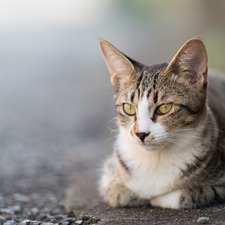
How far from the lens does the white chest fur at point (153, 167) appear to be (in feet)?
10.0

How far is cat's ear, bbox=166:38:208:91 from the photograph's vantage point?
2924 mm

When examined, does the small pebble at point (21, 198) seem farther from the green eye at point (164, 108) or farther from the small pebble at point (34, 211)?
the green eye at point (164, 108)

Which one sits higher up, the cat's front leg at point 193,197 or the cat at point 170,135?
the cat at point 170,135

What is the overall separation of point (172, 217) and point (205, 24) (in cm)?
1270

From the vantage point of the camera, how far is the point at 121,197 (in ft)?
10.9

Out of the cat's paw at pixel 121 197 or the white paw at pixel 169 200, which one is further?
the cat's paw at pixel 121 197

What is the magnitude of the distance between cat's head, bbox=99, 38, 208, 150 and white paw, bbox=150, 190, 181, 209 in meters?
0.50

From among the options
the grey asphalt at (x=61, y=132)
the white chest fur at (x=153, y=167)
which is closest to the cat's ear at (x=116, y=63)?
the grey asphalt at (x=61, y=132)

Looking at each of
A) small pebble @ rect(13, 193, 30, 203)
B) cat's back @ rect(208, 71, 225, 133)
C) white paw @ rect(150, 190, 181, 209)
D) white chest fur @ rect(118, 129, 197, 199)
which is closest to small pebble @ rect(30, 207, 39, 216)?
small pebble @ rect(13, 193, 30, 203)

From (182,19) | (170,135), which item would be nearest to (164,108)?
(170,135)

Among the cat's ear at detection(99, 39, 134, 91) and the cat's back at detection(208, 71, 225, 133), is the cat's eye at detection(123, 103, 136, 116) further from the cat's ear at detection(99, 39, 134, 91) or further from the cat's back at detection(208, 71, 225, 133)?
the cat's back at detection(208, 71, 225, 133)

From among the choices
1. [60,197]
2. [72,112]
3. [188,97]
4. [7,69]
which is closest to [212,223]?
[188,97]

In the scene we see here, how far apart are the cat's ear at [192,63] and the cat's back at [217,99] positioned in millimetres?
810

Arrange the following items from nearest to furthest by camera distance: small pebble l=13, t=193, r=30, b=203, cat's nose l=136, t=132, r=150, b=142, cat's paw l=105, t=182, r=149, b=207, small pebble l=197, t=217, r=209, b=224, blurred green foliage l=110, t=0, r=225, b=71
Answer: small pebble l=197, t=217, r=209, b=224 → cat's nose l=136, t=132, r=150, b=142 → cat's paw l=105, t=182, r=149, b=207 → small pebble l=13, t=193, r=30, b=203 → blurred green foliage l=110, t=0, r=225, b=71
